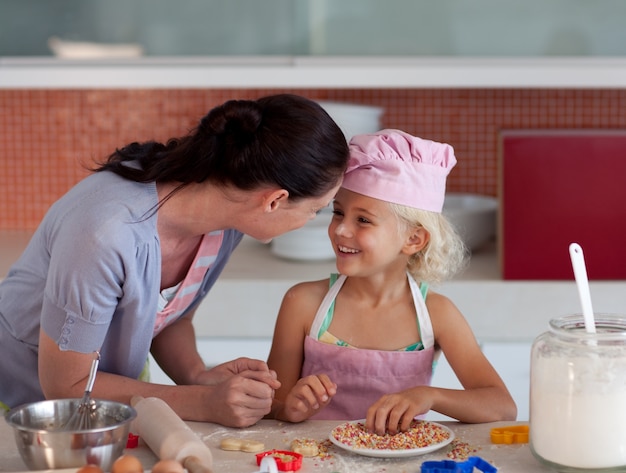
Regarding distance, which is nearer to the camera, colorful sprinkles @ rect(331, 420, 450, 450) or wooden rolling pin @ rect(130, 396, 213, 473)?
wooden rolling pin @ rect(130, 396, 213, 473)

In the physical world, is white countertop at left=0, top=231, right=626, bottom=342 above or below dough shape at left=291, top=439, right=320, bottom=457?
above

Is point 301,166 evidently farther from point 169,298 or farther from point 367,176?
point 169,298

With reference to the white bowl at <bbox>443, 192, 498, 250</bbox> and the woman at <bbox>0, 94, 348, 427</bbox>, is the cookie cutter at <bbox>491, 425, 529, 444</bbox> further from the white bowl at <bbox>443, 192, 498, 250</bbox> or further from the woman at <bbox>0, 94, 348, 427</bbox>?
the white bowl at <bbox>443, 192, 498, 250</bbox>

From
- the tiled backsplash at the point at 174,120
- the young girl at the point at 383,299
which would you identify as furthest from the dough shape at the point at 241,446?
the tiled backsplash at the point at 174,120

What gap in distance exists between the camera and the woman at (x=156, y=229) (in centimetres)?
143

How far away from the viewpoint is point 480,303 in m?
2.50

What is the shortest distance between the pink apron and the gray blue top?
1.08 ft

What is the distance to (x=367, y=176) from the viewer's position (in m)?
1.66

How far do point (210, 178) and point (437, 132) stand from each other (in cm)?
167

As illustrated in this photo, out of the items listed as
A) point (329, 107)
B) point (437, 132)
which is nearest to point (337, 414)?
point (329, 107)

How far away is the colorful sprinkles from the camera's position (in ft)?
4.29

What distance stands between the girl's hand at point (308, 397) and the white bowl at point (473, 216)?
121cm

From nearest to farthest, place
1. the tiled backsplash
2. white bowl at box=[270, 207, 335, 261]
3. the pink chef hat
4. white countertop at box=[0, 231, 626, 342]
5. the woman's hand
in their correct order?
→ the woman's hand → the pink chef hat → white countertop at box=[0, 231, 626, 342] → white bowl at box=[270, 207, 335, 261] → the tiled backsplash

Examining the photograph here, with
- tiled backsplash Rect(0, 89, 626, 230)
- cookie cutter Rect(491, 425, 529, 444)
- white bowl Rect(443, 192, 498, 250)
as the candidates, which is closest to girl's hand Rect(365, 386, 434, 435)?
cookie cutter Rect(491, 425, 529, 444)
